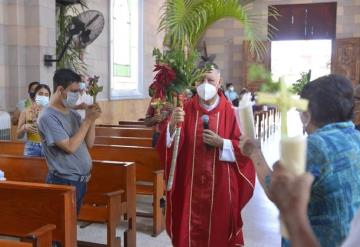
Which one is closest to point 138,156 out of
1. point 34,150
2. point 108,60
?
point 34,150

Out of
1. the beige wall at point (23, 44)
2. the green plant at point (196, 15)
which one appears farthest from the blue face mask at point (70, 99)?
the beige wall at point (23, 44)

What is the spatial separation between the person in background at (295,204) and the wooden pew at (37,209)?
5.94 feet

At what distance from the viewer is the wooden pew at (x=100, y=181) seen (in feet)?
12.1

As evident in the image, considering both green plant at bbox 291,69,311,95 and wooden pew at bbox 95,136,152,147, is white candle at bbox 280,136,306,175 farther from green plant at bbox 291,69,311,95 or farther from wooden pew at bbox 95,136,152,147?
wooden pew at bbox 95,136,152,147

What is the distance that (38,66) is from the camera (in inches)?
251

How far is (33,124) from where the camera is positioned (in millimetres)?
4051

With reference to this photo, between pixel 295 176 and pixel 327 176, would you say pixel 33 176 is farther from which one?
pixel 295 176

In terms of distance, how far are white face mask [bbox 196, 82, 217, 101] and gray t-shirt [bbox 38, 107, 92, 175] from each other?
86cm

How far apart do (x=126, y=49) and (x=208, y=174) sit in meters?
7.41

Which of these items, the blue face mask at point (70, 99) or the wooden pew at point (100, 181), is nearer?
the blue face mask at point (70, 99)

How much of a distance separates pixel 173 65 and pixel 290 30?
535 inches

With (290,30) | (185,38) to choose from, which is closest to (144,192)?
(185,38)

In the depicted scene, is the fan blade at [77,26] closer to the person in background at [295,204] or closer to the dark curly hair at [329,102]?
the dark curly hair at [329,102]

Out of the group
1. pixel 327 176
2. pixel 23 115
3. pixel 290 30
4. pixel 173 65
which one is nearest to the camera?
pixel 327 176
